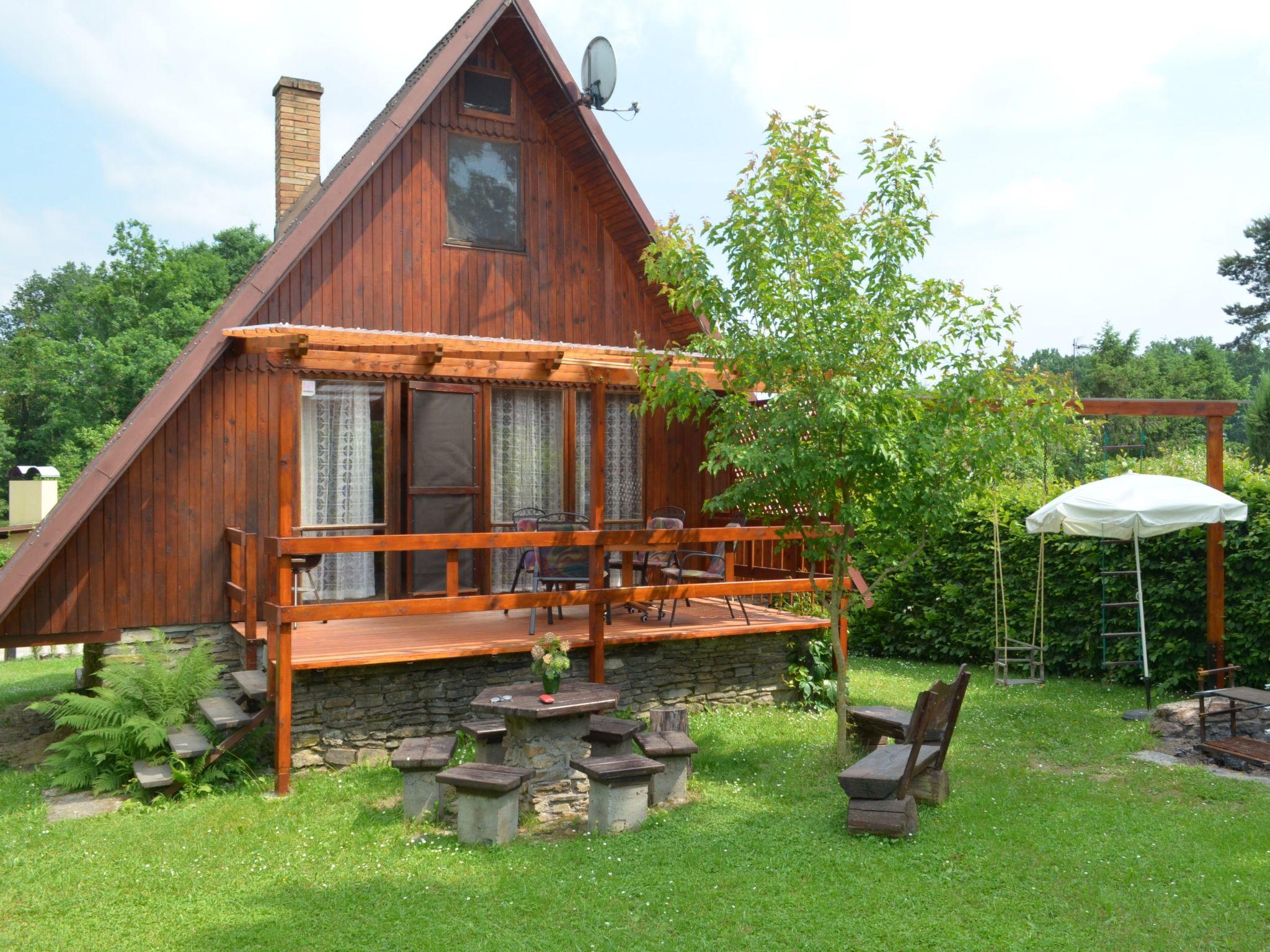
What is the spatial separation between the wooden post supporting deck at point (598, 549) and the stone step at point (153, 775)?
3.22 m

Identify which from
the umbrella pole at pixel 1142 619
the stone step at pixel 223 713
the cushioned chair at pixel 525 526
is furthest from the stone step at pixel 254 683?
the umbrella pole at pixel 1142 619

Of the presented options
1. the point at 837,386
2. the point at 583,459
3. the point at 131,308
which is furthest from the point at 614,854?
the point at 131,308

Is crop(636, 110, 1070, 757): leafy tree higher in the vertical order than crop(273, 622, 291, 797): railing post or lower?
higher

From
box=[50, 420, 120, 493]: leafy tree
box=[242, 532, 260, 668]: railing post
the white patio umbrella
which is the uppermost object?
box=[50, 420, 120, 493]: leafy tree

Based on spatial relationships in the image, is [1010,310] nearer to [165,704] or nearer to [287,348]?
[287,348]

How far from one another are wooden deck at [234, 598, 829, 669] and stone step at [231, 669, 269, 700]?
0.33 metres

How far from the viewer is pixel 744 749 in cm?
788

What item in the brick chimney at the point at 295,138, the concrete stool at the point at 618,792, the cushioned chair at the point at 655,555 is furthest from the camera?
the brick chimney at the point at 295,138

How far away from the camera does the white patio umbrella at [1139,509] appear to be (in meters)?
8.78

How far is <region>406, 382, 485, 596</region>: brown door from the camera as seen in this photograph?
9.55 metres

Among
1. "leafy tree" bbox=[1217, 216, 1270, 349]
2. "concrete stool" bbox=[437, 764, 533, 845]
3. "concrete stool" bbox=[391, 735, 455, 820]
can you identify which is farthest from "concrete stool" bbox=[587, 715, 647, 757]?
"leafy tree" bbox=[1217, 216, 1270, 349]

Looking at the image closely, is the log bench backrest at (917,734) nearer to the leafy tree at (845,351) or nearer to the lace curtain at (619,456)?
the leafy tree at (845,351)

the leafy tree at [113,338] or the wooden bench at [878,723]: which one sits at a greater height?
the leafy tree at [113,338]

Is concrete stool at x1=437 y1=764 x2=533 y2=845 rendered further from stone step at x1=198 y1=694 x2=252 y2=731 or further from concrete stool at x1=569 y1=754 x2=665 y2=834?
stone step at x1=198 y1=694 x2=252 y2=731
